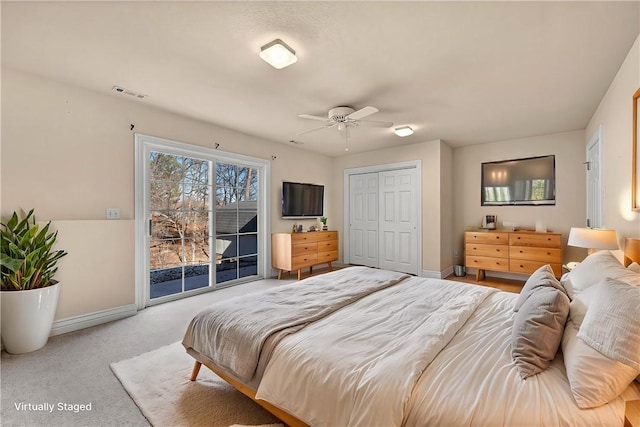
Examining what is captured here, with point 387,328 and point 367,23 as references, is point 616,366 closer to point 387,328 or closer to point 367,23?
point 387,328

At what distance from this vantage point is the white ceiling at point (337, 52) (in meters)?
1.79

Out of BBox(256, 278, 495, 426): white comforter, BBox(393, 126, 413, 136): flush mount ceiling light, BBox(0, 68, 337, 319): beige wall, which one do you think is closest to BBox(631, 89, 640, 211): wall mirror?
BBox(256, 278, 495, 426): white comforter

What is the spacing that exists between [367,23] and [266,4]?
0.67 metres

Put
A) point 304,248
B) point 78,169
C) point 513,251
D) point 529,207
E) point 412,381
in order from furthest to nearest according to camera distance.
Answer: point 304,248
point 529,207
point 513,251
point 78,169
point 412,381

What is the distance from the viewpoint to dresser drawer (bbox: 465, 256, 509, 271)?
4504mm

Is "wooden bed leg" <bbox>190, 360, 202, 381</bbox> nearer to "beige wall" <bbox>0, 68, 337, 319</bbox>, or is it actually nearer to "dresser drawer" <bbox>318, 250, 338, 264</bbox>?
"beige wall" <bbox>0, 68, 337, 319</bbox>

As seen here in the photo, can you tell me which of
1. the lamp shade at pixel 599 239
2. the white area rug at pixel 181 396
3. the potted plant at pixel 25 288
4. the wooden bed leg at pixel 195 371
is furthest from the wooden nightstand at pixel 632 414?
the potted plant at pixel 25 288

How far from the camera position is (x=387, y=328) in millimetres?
1576

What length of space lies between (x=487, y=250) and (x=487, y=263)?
217 mm

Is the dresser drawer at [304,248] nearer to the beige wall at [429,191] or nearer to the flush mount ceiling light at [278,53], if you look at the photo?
the beige wall at [429,191]

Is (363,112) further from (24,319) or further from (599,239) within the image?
(24,319)

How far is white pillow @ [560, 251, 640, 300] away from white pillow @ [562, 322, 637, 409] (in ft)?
2.12

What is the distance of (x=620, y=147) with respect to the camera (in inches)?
94.2

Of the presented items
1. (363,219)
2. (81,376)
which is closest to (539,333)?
(81,376)
